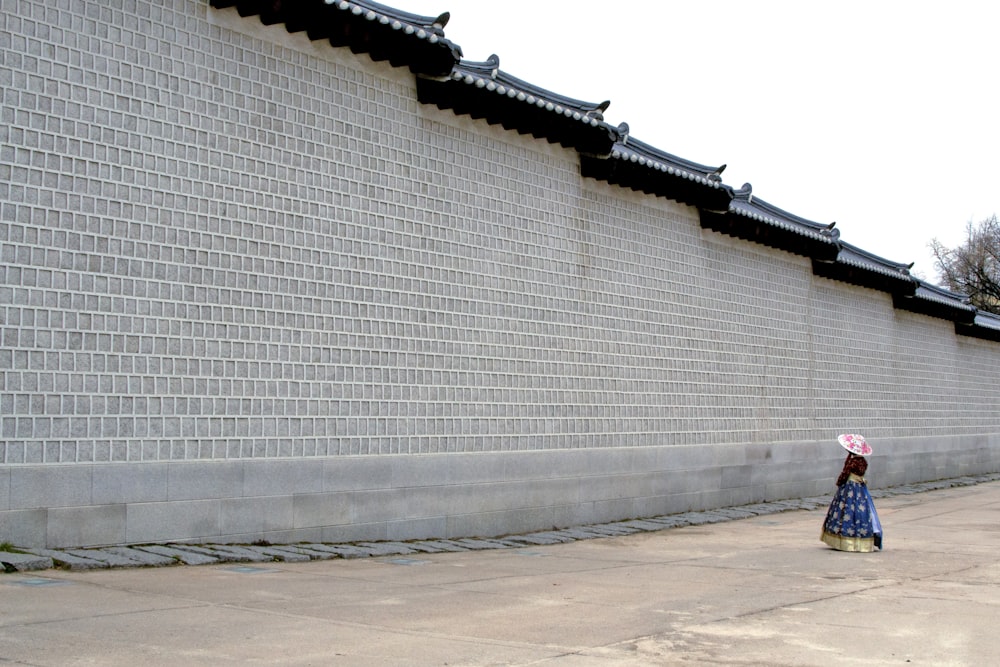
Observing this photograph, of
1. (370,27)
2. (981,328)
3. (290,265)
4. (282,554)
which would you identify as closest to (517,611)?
(282,554)

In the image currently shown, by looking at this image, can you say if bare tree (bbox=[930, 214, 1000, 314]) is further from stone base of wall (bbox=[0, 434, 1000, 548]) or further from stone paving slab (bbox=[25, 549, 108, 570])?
stone paving slab (bbox=[25, 549, 108, 570])

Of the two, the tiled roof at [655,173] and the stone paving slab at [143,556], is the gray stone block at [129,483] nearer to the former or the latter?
the stone paving slab at [143,556]

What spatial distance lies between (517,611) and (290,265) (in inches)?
187

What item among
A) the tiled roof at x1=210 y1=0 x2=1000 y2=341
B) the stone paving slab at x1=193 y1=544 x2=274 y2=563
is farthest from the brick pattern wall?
the stone paving slab at x1=193 y1=544 x2=274 y2=563

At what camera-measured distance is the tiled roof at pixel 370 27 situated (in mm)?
10546

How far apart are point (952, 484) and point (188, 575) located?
21311 mm

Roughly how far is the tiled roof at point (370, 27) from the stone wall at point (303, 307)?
0.21 metres

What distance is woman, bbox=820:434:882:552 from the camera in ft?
39.8

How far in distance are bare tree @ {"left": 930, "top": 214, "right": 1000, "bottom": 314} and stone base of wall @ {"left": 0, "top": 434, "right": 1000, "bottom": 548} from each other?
48.6 m

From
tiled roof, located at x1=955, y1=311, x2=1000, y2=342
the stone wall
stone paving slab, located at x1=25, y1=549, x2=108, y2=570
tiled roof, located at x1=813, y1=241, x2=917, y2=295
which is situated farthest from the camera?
tiled roof, located at x1=955, y1=311, x2=1000, y2=342

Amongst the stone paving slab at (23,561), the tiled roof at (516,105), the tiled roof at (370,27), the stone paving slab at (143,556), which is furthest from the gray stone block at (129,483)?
the tiled roof at (516,105)

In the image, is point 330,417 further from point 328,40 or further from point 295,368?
point 328,40

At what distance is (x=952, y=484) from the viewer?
82.6ft

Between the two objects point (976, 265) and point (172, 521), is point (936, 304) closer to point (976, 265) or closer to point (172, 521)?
point (172, 521)
